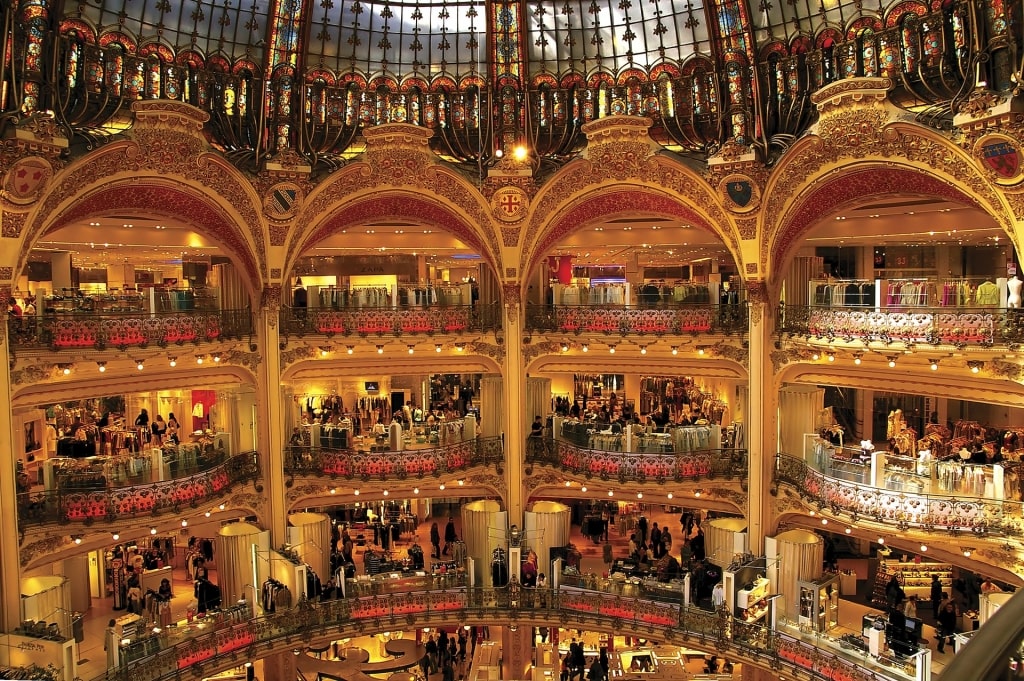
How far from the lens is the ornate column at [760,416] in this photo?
83.7 ft

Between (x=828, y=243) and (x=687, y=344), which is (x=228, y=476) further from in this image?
(x=828, y=243)

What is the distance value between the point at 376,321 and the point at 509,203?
5.55 m

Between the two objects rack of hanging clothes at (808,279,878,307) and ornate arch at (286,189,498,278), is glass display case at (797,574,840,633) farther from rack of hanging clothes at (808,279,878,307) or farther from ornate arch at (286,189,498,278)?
ornate arch at (286,189,498,278)

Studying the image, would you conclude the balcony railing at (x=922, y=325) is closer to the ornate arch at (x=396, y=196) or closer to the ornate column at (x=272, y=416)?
the ornate arch at (x=396, y=196)

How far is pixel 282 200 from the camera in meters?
26.2

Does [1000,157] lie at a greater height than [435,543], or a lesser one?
greater

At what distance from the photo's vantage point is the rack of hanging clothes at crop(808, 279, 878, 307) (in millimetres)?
21688

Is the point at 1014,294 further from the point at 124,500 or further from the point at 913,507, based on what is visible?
the point at 124,500

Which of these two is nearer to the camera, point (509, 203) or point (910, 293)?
point (910, 293)

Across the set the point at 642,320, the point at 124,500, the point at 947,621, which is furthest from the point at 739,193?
the point at 124,500

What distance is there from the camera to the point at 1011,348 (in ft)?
62.9

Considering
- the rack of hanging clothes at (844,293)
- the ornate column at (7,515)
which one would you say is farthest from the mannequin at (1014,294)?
the ornate column at (7,515)

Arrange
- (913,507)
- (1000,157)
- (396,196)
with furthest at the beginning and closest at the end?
(396,196) → (913,507) → (1000,157)

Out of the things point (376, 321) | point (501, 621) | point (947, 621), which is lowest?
point (501, 621)
